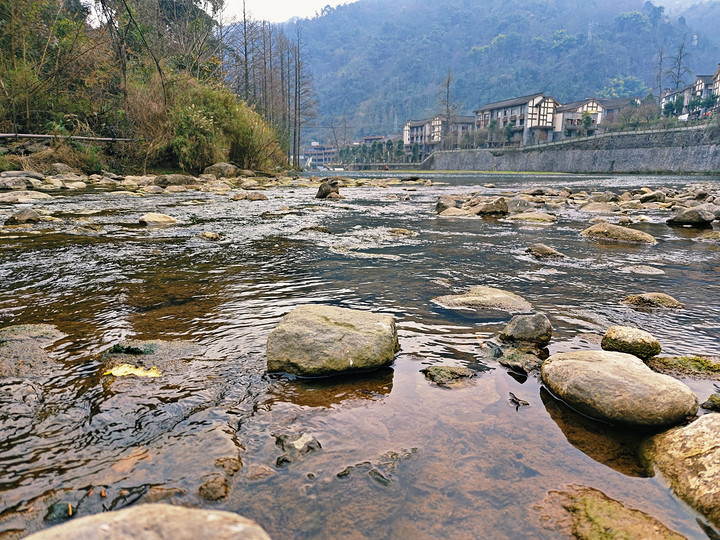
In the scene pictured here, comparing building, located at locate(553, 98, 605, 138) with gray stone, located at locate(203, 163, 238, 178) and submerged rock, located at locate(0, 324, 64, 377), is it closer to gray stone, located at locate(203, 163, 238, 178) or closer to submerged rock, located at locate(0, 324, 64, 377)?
gray stone, located at locate(203, 163, 238, 178)

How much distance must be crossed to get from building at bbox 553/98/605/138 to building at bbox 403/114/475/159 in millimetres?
16183

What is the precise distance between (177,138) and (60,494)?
2043 cm

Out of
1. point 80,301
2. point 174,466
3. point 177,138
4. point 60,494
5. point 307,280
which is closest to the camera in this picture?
point 60,494

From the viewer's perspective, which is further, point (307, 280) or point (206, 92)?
point (206, 92)

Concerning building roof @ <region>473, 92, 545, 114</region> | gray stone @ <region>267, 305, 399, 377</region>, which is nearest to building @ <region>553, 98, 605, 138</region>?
building roof @ <region>473, 92, 545, 114</region>

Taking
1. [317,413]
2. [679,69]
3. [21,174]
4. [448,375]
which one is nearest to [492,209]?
[448,375]

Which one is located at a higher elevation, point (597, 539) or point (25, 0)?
point (25, 0)

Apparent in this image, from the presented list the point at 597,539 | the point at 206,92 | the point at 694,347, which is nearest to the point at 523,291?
the point at 694,347

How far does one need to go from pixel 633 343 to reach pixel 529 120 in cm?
8011

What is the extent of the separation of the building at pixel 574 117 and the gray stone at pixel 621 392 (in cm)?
7824

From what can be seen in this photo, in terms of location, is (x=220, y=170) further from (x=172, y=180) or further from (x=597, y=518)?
(x=597, y=518)

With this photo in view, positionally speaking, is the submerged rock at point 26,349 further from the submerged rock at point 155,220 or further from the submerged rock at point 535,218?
the submerged rock at point 535,218

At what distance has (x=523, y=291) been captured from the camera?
428cm

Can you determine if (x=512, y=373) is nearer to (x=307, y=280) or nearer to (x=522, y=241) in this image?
(x=307, y=280)
